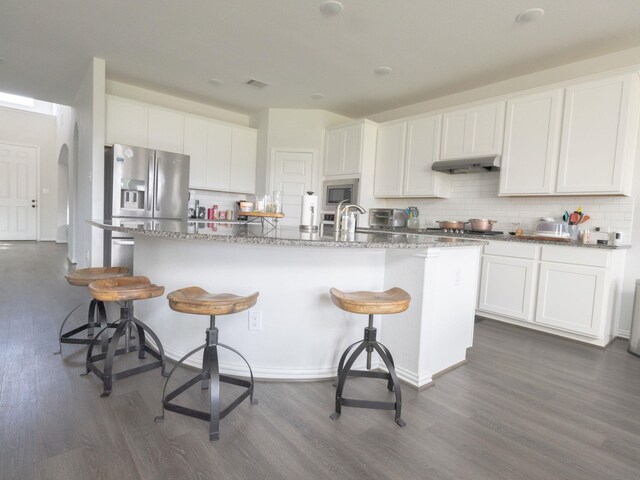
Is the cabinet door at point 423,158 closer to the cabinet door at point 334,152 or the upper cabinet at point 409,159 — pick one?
the upper cabinet at point 409,159

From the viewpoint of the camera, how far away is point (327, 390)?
2035mm

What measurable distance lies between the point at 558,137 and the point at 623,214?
36.4 inches

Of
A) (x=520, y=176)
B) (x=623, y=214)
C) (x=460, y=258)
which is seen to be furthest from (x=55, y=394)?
(x=623, y=214)

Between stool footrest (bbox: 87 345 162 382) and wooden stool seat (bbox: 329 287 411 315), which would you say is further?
stool footrest (bbox: 87 345 162 382)

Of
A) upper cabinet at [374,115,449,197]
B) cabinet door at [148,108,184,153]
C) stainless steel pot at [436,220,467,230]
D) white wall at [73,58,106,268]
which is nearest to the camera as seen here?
white wall at [73,58,106,268]

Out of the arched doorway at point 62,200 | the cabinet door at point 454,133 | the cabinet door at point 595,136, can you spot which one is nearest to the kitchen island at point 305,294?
the cabinet door at point 595,136

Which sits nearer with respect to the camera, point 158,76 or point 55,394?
point 55,394

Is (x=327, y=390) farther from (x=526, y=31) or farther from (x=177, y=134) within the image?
(x=177, y=134)

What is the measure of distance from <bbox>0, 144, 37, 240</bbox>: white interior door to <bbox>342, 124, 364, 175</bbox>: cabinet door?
7.64 m

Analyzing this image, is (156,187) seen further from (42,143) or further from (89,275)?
(42,143)

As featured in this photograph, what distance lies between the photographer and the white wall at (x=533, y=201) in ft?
10.6

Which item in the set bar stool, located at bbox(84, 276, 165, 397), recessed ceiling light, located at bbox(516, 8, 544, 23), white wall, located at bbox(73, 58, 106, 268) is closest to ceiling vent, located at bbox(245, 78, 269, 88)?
white wall, located at bbox(73, 58, 106, 268)

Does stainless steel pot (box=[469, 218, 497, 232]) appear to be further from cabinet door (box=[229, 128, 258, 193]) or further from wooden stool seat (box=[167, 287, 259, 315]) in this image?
cabinet door (box=[229, 128, 258, 193])

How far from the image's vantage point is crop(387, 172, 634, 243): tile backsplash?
10.9 ft
